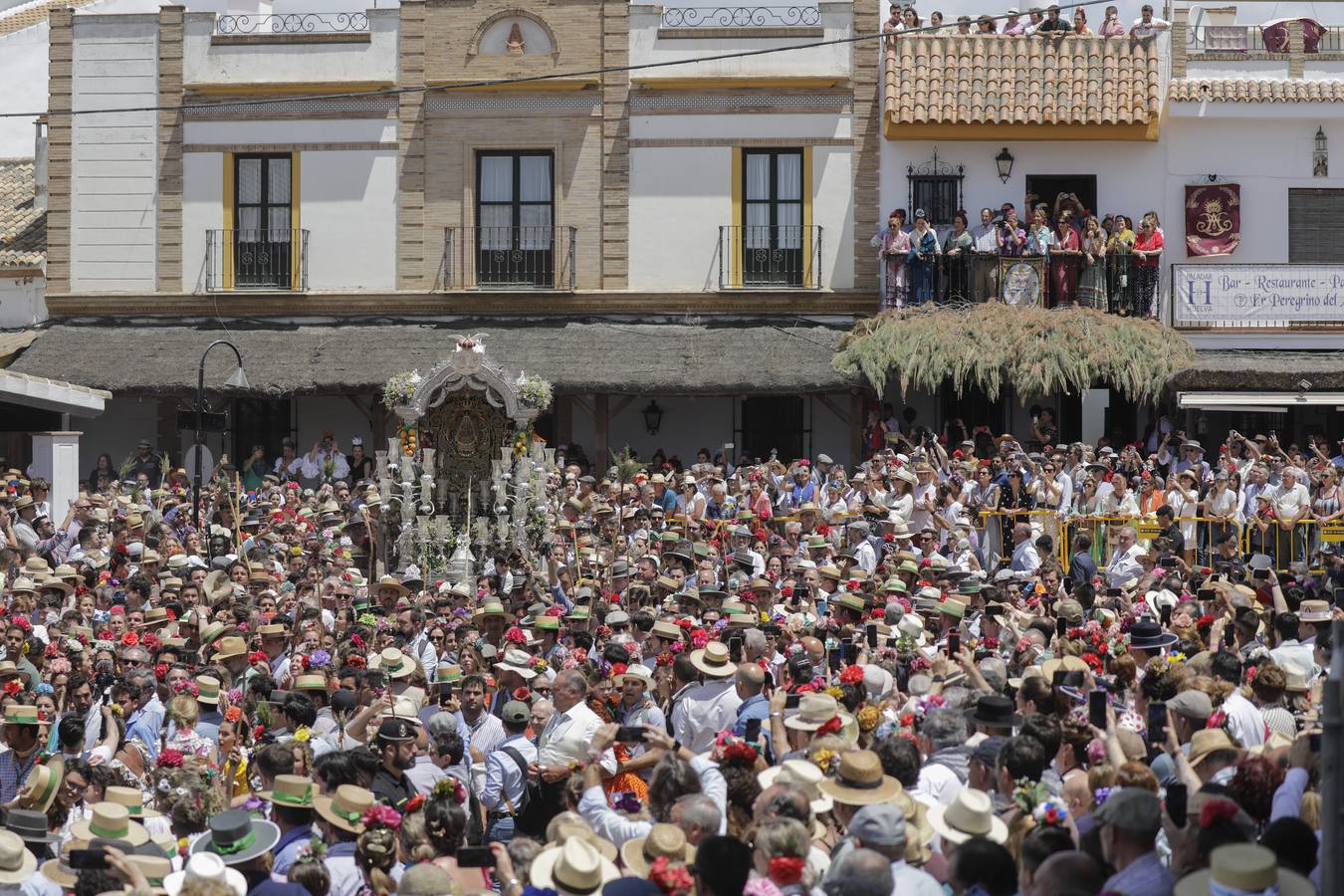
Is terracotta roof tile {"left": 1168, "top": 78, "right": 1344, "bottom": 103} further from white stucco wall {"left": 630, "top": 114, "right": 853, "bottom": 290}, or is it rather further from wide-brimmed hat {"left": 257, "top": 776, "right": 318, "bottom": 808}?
wide-brimmed hat {"left": 257, "top": 776, "right": 318, "bottom": 808}

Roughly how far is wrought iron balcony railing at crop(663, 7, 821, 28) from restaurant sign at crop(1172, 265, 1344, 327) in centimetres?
682

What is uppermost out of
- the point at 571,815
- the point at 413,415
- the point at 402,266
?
the point at 402,266

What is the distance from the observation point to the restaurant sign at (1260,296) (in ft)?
93.3

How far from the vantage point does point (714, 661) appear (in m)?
11.7

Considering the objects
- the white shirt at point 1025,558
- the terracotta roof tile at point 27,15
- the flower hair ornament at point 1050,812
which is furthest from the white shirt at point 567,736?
the terracotta roof tile at point 27,15

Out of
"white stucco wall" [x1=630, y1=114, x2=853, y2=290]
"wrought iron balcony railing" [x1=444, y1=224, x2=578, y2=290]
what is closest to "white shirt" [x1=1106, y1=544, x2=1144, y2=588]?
"white stucco wall" [x1=630, y1=114, x2=853, y2=290]

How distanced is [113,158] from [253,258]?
2.79 m

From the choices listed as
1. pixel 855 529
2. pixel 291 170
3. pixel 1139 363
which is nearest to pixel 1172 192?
pixel 1139 363

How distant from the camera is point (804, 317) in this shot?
1169 inches

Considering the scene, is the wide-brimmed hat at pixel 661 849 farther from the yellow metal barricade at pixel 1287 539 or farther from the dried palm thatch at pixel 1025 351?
the dried palm thatch at pixel 1025 351

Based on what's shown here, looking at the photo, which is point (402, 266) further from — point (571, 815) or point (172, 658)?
point (571, 815)

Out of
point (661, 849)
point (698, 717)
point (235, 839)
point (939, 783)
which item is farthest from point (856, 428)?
point (661, 849)

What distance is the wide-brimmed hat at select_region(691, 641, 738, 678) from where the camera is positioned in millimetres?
11578

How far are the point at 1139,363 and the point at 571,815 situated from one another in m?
19.1
